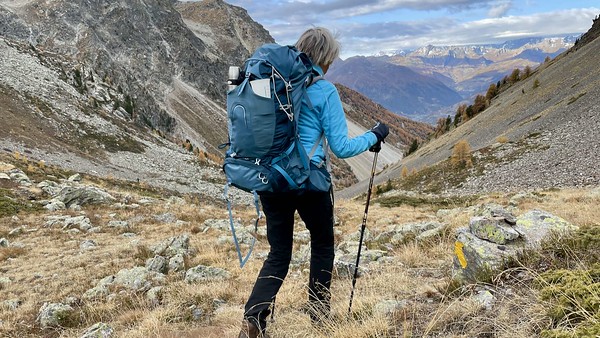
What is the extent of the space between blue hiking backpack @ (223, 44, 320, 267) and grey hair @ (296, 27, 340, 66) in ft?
0.65

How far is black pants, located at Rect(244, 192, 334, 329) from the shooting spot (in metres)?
3.60

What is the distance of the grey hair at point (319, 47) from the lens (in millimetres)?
3570

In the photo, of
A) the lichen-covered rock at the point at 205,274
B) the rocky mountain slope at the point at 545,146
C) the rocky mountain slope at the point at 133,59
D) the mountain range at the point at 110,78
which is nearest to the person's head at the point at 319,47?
the lichen-covered rock at the point at 205,274

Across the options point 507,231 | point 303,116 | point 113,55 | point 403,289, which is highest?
point 113,55

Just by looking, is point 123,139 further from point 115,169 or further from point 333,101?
point 333,101

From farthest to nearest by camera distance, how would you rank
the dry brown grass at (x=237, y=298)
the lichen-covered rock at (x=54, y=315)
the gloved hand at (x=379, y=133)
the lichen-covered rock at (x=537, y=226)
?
the lichen-covered rock at (x=54, y=315) → the lichen-covered rock at (x=537, y=226) → the gloved hand at (x=379, y=133) → the dry brown grass at (x=237, y=298)

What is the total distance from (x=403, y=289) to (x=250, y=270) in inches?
153

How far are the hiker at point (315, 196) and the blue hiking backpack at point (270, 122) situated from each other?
0.47ft

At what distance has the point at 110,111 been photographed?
47.8m

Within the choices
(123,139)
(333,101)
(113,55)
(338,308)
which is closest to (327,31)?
(333,101)

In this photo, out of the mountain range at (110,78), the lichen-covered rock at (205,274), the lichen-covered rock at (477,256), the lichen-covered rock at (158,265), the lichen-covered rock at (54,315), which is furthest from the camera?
the mountain range at (110,78)

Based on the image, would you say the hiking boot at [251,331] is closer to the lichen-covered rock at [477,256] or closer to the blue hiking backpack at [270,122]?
the blue hiking backpack at [270,122]

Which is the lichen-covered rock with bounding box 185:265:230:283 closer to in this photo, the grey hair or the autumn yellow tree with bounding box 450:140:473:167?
the grey hair

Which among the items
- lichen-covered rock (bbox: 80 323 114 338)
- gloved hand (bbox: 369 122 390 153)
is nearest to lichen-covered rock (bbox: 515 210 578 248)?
gloved hand (bbox: 369 122 390 153)
